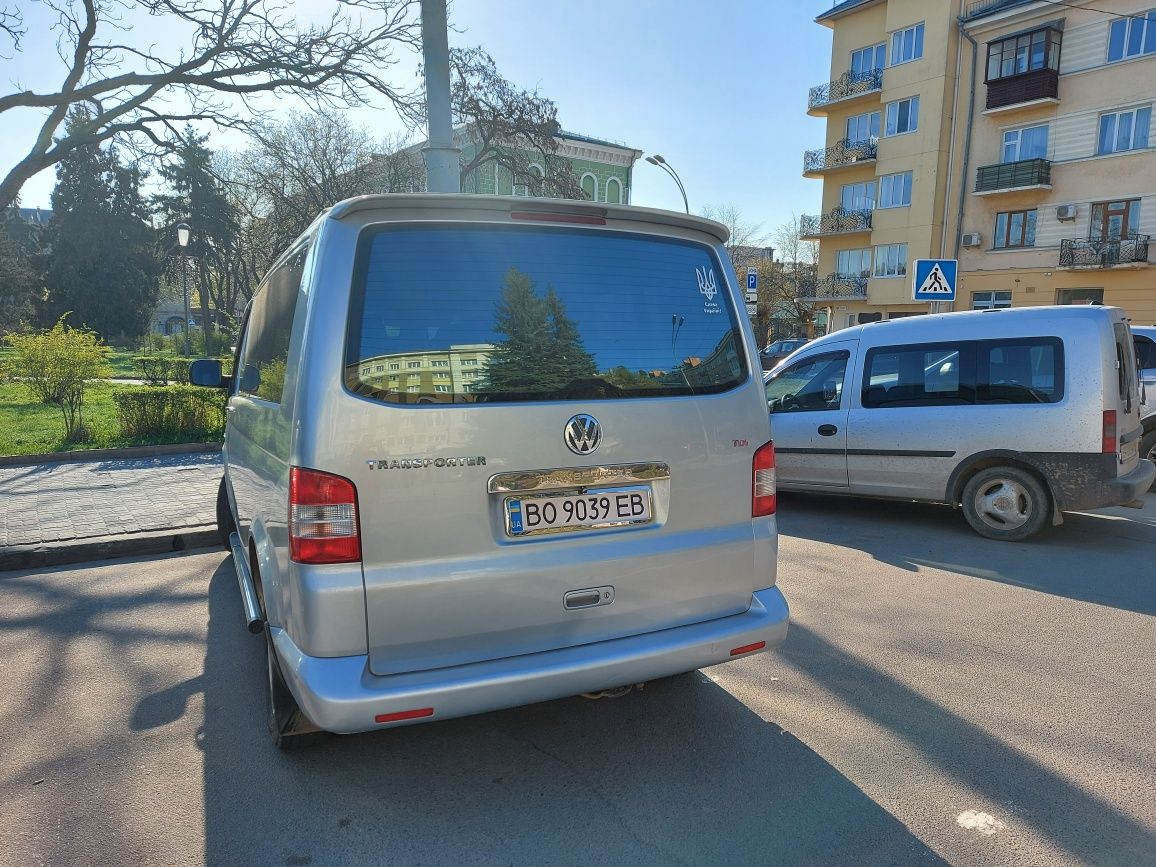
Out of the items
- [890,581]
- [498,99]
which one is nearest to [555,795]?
[890,581]

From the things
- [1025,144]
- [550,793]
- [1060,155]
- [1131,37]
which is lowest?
[550,793]

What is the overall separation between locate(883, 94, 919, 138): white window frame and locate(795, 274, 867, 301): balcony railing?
21.4ft

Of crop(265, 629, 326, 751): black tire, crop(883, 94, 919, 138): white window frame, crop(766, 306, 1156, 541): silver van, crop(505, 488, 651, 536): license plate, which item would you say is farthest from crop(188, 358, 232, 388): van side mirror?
crop(883, 94, 919, 138): white window frame

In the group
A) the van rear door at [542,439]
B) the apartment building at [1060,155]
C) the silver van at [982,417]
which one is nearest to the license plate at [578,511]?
the van rear door at [542,439]

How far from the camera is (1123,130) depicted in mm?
26953

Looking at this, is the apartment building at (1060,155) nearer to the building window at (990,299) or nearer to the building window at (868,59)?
the building window at (990,299)

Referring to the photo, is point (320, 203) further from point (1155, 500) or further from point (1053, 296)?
point (1053, 296)

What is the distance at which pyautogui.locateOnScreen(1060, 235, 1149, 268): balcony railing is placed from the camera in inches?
1043

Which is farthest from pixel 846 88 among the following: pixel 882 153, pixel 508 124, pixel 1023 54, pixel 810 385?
pixel 810 385

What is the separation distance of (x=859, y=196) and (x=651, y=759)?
3768cm

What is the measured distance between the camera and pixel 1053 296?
95.2ft

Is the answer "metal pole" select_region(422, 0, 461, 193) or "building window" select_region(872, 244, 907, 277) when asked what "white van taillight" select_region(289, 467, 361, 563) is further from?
"building window" select_region(872, 244, 907, 277)

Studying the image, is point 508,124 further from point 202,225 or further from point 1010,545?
point 202,225

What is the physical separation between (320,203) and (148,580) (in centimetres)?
2231
